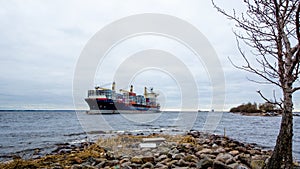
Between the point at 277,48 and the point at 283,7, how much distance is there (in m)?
0.65

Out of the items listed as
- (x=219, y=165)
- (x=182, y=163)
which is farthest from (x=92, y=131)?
(x=219, y=165)

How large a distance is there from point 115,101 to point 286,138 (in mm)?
57977

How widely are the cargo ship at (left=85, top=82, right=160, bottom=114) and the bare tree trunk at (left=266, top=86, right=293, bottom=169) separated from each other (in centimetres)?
4843

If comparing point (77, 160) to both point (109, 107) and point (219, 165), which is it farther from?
point (109, 107)

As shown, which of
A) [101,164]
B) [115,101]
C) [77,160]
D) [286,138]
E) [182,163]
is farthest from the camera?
[115,101]

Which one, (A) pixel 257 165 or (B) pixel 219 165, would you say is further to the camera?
(A) pixel 257 165

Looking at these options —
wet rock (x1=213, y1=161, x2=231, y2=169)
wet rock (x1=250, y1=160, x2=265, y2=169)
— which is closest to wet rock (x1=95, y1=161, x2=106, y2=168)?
wet rock (x1=213, y1=161, x2=231, y2=169)

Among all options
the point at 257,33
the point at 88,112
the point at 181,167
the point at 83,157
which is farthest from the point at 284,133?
the point at 88,112

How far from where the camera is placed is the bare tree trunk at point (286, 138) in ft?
12.3

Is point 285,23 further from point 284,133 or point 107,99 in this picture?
point 107,99

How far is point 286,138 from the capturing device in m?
3.76

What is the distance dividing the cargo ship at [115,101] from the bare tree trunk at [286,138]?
4843 cm

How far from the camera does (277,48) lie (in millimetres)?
3947

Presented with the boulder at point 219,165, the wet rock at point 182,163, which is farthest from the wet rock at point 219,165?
the wet rock at point 182,163
